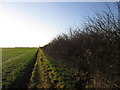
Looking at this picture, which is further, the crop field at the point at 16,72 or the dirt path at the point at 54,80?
the crop field at the point at 16,72

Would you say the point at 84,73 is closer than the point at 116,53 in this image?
No

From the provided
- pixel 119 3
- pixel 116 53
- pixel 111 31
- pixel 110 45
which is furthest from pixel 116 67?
pixel 119 3

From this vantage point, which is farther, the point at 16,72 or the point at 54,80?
the point at 16,72

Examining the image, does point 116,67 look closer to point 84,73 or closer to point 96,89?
point 96,89

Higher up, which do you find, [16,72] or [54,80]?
[16,72]

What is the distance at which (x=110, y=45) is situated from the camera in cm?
413

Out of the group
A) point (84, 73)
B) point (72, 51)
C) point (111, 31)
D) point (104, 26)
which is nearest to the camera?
point (111, 31)

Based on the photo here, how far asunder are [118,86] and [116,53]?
4.43 feet

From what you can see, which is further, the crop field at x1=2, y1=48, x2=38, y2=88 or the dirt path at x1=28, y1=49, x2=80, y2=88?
the crop field at x1=2, y1=48, x2=38, y2=88

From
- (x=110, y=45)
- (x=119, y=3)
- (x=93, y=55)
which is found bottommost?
(x=93, y=55)

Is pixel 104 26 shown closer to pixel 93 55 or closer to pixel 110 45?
pixel 110 45

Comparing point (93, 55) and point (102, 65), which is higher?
point (93, 55)

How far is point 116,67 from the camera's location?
12.3 feet

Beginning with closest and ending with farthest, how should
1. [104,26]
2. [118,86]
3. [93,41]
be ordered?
[118,86], [104,26], [93,41]
